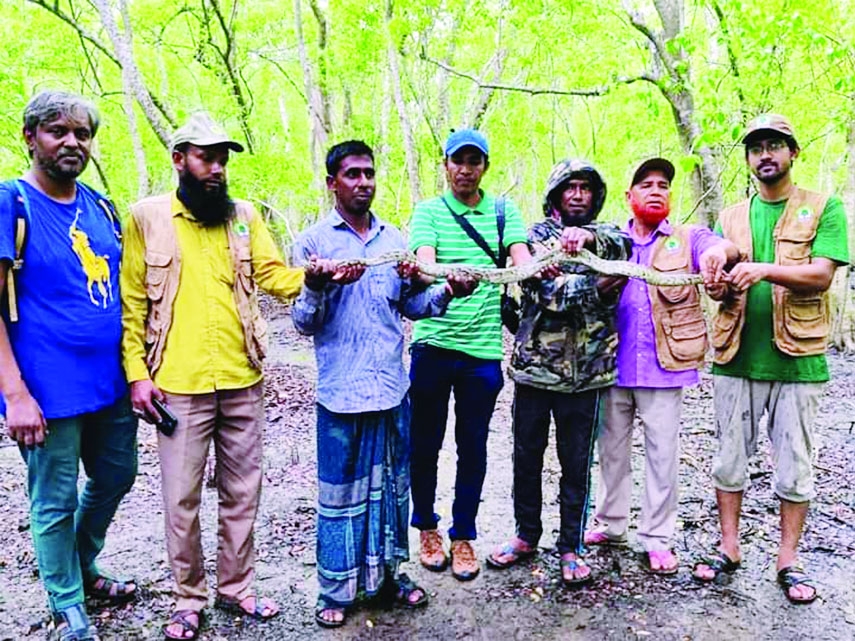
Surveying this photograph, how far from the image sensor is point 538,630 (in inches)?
128

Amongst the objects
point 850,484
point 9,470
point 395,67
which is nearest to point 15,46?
point 395,67

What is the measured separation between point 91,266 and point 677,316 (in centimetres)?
299

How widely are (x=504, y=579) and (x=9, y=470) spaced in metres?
5.04

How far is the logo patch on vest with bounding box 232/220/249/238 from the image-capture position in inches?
128

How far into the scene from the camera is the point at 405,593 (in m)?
3.45

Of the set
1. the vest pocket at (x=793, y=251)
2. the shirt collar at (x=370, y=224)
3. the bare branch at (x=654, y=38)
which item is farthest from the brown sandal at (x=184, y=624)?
the bare branch at (x=654, y=38)

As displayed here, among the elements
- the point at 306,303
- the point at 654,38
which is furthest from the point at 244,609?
the point at 654,38

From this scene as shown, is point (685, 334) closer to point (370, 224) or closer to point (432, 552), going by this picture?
point (370, 224)

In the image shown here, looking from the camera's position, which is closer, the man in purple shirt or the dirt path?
the dirt path

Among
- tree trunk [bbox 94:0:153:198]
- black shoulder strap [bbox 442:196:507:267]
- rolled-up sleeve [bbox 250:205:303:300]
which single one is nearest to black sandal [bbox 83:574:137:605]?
rolled-up sleeve [bbox 250:205:303:300]

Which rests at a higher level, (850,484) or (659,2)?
(659,2)

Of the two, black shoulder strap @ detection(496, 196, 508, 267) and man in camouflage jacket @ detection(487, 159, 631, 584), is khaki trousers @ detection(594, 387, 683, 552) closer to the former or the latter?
man in camouflage jacket @ detection(487, 159, 631, 584)

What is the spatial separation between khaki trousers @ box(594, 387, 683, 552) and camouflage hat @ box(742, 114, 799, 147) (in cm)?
141

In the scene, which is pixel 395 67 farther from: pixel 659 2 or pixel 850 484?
pixel 850 484
